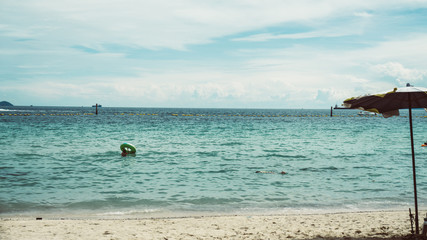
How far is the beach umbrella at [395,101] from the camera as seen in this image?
6.95 meters

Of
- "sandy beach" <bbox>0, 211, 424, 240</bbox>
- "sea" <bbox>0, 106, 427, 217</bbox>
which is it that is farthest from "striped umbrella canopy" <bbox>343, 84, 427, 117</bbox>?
"sea" <bbox>0, 106, 427, 217</bbox>

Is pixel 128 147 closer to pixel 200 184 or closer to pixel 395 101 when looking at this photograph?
pixel 200 184

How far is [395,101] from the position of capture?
7344 millimetres

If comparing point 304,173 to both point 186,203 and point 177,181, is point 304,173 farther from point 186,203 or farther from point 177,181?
point 186,203

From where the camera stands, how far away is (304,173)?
58.2 ft

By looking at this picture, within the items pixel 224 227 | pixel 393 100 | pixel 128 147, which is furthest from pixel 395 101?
pixel 128 147

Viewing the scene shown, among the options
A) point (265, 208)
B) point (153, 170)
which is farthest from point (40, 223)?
point (153, 170)

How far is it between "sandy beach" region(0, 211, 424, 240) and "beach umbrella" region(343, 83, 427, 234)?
4.68 ft

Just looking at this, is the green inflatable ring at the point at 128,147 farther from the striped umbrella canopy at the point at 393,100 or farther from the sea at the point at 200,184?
the striped umbrella canopy at the point at 393,100

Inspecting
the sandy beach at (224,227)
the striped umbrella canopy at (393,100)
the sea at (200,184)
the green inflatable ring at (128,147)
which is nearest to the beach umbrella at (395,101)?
the striped umbrella canopy at (393,100)

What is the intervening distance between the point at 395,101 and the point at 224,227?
4.58 m

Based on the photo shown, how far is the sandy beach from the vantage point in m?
7.85

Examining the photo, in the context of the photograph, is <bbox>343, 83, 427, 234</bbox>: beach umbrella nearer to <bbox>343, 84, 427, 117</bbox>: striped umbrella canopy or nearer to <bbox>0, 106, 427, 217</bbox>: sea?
<bbox>343, 84, 427, 117</bbox>: striped umbrella canopy

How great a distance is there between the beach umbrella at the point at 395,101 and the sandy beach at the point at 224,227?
56.2 inches
